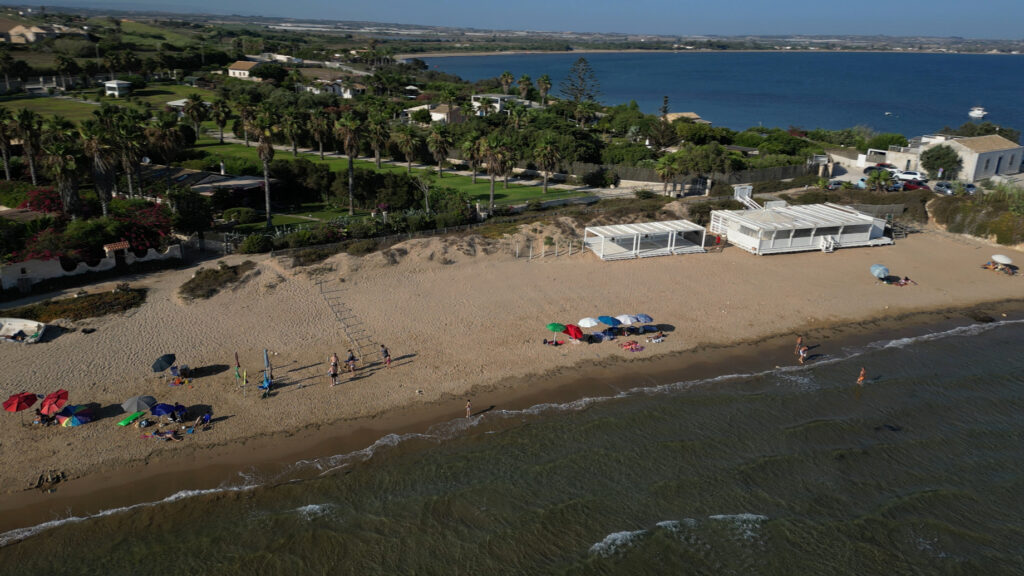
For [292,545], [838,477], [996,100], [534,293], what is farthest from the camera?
[996,100]

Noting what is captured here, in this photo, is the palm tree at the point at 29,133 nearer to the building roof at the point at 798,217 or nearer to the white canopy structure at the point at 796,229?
the white canopy structure at the point at 796,229

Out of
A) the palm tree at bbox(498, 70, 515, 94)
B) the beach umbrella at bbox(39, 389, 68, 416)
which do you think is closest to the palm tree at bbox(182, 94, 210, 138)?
the beach umbrella at bbox(39, 389, 68, 416)

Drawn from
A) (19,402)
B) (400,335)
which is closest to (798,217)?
(400,335)

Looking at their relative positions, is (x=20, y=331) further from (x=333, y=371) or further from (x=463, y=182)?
(x=463, y=182)

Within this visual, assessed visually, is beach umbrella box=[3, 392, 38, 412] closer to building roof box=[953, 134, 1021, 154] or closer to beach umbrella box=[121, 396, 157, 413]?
beach umbrella box=[121, 396, 157, 413]

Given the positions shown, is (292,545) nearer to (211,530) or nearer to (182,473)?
(211,530)

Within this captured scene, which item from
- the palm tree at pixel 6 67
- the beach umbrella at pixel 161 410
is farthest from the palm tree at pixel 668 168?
the palm tree at pixel 6 67

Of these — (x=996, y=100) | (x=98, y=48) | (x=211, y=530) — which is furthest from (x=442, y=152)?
(x=996, y=100)
